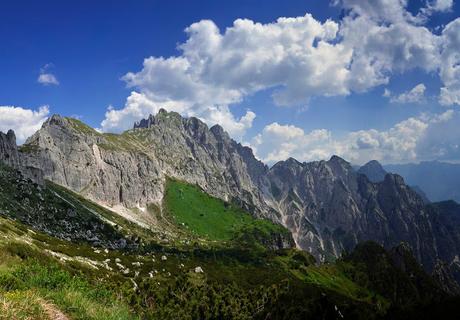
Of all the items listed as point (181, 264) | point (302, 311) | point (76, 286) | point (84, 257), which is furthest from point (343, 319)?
point (76, 286)

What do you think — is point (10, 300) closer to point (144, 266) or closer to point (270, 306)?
point (144, 266)

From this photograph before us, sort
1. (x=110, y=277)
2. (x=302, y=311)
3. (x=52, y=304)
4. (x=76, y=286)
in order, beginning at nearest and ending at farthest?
(x=52, y=304)
(x=76, y=286)
(x=110, y=277)
(x=302, y=311)

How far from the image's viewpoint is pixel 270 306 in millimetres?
158125

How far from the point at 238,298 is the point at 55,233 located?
9112 cm

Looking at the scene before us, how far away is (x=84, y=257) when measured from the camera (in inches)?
4803

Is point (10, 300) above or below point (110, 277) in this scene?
above

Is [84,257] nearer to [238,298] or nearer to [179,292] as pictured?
[179,292]

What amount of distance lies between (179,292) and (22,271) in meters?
118

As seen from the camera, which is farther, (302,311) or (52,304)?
(302,311)

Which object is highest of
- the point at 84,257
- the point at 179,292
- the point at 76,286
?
the point at 76,286

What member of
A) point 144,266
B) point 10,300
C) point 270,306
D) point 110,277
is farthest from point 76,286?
point 270,306

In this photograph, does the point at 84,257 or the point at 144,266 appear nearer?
the point at 84,257

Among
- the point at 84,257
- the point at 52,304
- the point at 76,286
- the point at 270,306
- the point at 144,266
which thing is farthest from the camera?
the point at 270,306

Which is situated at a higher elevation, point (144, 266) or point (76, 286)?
point (76, 286)
